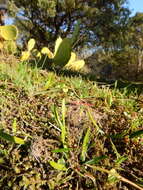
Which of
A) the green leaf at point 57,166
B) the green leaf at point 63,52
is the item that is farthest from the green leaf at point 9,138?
the green leaf at point 63,52

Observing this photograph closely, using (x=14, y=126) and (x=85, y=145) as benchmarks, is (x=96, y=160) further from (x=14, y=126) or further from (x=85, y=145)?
(x=14, y=126)

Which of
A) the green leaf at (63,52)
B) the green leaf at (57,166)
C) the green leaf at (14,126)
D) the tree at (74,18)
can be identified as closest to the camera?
the green leaf at (57,166)

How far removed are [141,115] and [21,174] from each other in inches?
24.1

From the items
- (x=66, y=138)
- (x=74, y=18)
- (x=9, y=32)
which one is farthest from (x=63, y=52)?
(x=74, y=18)

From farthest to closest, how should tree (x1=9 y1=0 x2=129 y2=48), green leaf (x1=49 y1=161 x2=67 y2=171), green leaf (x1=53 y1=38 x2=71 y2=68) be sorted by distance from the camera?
tree (x1=9 y1=0 x2=129 y2=48) → green leaf (x1=53 y1=38 x2=71 y2=68) → green leaf (x1=49 y1=161 x2=67 y2=171)

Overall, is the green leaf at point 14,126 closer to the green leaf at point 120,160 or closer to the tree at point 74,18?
the green leaf at point 120,160

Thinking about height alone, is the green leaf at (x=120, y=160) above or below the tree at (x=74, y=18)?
below

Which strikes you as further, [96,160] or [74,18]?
[74,18]

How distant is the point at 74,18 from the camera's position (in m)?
15.6

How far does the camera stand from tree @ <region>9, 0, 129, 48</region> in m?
14.5

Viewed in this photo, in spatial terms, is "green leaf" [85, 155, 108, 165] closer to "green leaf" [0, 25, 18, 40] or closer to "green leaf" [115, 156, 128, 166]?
"green leaf" [115, 156, 128, 166]

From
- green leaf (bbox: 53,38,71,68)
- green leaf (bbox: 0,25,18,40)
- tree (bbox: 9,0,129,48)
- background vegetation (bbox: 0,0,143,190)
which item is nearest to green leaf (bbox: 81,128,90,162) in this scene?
background vegetation (bbox: 0,0,143,190)

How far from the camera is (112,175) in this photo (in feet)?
2.75

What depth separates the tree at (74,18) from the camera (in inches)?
571
